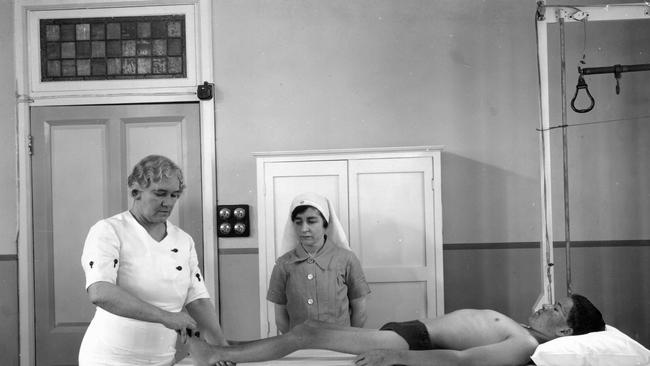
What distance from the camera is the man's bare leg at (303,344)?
8.67 feet

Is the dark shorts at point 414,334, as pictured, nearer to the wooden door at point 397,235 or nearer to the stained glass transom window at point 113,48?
the wooden door at point 397,235

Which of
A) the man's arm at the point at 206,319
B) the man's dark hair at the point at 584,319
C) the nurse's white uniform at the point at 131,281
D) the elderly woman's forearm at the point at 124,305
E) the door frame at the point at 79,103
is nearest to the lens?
the elderly woman's forearm at the point at 124,305

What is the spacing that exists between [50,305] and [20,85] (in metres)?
1.41

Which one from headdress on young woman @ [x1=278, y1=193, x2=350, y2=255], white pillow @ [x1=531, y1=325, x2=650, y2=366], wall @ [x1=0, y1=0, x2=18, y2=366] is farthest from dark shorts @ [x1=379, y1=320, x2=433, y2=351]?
wall @ [x1=0, y1=0, x2=18, y2=366]

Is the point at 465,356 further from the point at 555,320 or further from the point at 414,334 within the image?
the point at 555,320

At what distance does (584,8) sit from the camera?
12.1 ft

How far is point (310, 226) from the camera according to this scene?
351cm

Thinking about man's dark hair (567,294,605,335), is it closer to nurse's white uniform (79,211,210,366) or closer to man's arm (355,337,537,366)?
man's arm (355,337,537,366)

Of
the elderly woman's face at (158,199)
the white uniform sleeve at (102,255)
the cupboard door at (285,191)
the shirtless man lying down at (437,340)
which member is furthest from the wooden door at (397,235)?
the white uniform sleeve at (102,255)

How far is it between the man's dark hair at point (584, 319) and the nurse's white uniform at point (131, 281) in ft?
5.34

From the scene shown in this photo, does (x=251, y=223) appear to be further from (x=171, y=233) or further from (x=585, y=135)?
(x=585, y=135)

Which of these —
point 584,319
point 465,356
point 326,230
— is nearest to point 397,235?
point 326,230

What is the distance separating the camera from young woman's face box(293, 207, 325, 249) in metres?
3.51

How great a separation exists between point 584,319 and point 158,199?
1.83 metres
